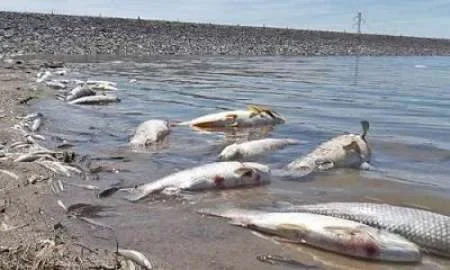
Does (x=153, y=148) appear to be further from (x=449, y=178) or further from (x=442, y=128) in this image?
(x=442, y=128)

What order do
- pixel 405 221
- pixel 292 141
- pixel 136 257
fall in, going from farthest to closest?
1. pixel 292 141
2. pixel 405 221
3. pixel 136 257

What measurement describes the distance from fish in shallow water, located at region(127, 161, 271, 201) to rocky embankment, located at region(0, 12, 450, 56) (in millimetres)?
35029

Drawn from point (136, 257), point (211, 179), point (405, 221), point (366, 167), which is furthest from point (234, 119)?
point (136, 257)

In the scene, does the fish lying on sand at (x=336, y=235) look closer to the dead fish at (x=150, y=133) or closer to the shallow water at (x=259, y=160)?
the shallow water at (x=259, y=160)

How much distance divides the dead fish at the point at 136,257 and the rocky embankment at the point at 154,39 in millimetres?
36948

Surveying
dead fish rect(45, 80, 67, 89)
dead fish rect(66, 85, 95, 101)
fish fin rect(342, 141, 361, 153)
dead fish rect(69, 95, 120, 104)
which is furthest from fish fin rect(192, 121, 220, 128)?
dead fish rect(45, 80, 67, 89)

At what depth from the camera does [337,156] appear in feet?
25.8

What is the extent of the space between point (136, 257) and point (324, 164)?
4.08m

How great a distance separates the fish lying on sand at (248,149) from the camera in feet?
26.3

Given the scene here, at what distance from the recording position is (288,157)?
8508mm

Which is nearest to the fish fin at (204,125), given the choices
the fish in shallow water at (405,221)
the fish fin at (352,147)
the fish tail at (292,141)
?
the fish tail at (292,141)

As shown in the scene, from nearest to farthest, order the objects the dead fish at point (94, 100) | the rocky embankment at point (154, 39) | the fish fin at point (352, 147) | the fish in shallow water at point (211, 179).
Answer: the fish in shallow water at point (211, 179) → the fish fin at point (352, 147) → the dead fish at point (94, 100) → the rocky embankment at point (154, 39)

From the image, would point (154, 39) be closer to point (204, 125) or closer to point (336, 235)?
point (204, 125)

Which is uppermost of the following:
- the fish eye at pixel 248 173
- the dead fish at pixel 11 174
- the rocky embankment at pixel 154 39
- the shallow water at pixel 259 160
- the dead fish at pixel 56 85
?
the rocky embankment at pixel 154 39
